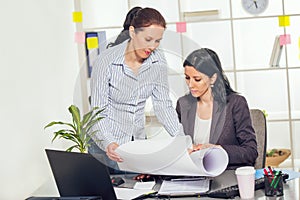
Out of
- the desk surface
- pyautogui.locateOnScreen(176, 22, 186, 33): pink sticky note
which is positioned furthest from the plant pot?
the desk surface

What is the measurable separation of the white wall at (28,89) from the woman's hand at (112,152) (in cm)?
55

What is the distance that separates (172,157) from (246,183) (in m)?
0.26

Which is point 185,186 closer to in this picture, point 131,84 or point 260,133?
point 131,84

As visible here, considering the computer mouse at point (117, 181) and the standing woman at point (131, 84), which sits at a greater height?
the standing woman at point (131, 84)

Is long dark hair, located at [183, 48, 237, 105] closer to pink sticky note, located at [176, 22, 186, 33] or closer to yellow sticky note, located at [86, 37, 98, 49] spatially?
pink sticky note, located at [176, 22, 186, 33]

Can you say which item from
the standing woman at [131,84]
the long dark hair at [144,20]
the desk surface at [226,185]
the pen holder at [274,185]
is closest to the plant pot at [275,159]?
the desk surface at [226,185]

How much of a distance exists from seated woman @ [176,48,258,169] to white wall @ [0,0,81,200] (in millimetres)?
542

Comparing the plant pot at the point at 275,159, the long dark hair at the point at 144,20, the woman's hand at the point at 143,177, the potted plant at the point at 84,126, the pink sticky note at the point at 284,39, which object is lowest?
the plant pot at the point at 275,159

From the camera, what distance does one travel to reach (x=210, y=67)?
2305 mm

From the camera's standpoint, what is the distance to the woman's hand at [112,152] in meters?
2.07

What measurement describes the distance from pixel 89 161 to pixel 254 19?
2.56 meters

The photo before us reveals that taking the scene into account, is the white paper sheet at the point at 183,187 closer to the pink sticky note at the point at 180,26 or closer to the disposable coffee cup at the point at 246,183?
the disposable coffee cup at the point at 246,183

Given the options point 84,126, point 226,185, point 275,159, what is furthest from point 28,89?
point 275,159

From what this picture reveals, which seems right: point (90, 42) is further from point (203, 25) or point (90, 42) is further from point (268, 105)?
point (268, 105)
